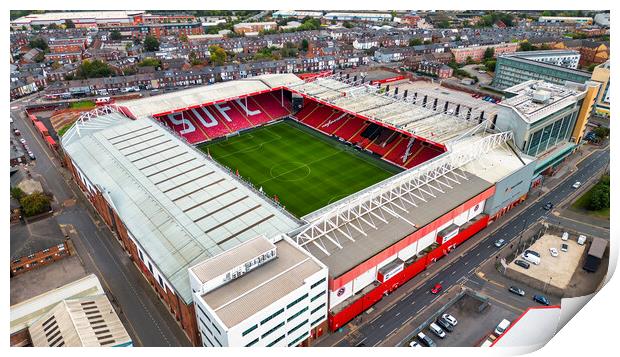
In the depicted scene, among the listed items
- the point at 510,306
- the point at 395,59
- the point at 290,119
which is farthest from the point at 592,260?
the point at 395,59

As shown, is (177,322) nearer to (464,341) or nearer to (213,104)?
(464,341)

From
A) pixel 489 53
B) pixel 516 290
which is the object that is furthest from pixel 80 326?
pixel 489 53

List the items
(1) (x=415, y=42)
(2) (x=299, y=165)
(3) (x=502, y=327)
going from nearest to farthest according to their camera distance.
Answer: (3) (x=502, y=327) < (2) (x=299, y=165) < (1) (x=415, y=42)

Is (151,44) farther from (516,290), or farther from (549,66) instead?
(516,290)

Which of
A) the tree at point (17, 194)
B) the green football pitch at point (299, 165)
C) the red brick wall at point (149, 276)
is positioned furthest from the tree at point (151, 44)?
the tree at point (17, 194)

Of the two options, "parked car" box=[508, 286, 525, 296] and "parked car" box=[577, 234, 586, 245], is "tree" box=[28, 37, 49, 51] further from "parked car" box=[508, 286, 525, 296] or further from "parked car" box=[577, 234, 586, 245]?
"parked car" box=[577, 234, 586, 245]
